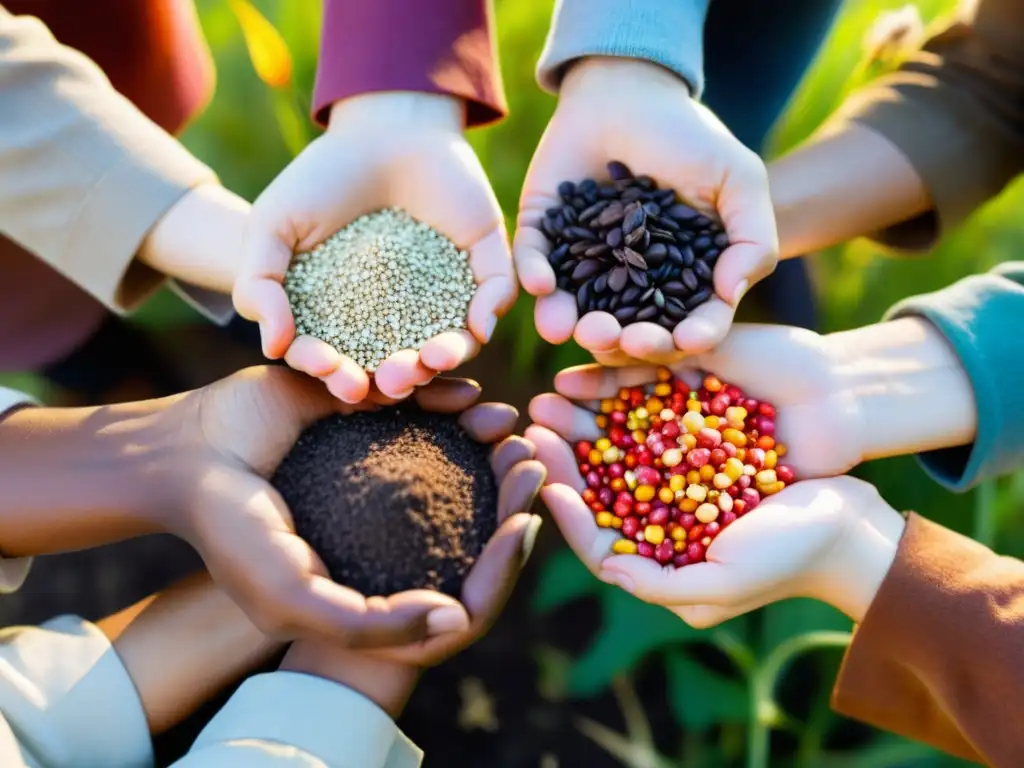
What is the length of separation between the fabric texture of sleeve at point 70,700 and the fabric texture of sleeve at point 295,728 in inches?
4.2

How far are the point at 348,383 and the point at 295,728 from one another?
358 mm

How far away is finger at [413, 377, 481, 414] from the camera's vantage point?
3.05 feet

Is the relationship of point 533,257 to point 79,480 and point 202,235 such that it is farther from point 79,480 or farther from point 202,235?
point 79,480

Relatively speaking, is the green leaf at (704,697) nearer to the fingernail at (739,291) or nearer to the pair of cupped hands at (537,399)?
the pair of cupped hands at (537,399)

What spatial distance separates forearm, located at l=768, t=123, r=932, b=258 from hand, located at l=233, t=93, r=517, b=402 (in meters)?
0.50

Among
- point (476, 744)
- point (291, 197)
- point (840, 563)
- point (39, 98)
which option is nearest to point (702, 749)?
point (476, 744)

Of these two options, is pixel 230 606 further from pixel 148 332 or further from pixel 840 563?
pixel 148 332

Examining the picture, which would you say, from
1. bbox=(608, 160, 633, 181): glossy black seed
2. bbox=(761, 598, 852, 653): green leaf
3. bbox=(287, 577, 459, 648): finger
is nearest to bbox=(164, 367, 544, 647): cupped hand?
bbox=(287, 577, 459, 648): finger

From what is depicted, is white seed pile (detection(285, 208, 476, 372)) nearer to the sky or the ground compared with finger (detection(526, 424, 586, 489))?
nearer to the sky

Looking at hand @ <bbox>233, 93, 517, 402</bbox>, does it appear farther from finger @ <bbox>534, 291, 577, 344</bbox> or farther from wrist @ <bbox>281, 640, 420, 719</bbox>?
wrist @ <bbox>281, 640, 420, 719</bbox>

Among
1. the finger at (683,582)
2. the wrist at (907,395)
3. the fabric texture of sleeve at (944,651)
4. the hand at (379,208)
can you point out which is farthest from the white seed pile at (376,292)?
the fabric texture of sleeve at (944,651)

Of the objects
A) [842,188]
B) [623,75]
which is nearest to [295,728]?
[623,75]

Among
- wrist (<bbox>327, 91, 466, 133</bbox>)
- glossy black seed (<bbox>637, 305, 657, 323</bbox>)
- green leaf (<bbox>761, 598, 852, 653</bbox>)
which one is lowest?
green leaf (<bbox>761, 598, 852, 653</bbox>)

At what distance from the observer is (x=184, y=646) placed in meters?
0.93
